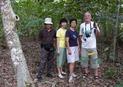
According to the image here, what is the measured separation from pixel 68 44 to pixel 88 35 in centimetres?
62

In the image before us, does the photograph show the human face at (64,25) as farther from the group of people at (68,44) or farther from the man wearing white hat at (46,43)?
the man wearing white hat at (46,43)

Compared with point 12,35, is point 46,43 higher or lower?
lower

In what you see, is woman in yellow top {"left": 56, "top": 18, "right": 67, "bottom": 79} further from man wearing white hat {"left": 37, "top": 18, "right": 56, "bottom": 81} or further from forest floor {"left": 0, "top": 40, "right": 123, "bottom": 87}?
forest floor {"left": 0, "top": 40, "right": 123, "bottom": 87}

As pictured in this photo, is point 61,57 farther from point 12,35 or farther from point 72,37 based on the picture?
point 12,35

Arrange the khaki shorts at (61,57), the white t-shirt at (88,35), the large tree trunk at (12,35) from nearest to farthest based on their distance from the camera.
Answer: the large tree trunk at (12,35)
the white t-shirt at (88,35)
the khaki shorts at (61,57)

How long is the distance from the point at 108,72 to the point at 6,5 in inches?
151

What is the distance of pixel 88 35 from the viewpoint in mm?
9312

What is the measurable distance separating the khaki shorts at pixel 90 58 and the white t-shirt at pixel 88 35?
0.17 meters

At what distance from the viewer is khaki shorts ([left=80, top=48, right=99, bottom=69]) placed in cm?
950

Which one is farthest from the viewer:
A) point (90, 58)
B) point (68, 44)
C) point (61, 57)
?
point (90, 58)

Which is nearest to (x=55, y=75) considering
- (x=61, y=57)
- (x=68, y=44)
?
(x=61, y=57)

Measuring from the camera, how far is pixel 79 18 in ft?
35.6

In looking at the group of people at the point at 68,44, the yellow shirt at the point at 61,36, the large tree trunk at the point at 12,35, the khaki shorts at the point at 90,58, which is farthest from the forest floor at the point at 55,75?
the large tree trunk at the point at 12,35

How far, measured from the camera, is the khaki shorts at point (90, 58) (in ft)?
31.2
